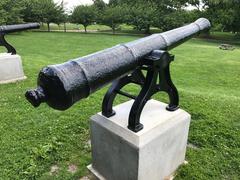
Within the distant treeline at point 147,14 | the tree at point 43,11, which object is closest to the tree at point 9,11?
the distant treeline at point 147,14

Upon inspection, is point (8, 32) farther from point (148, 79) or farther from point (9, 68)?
point (148, 79)

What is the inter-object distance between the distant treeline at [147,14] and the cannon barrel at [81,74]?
27.4 meters

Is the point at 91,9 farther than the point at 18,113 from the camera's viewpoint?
Yes

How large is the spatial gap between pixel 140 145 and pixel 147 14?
30197 mm

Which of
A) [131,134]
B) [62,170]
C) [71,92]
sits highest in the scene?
[71,92]

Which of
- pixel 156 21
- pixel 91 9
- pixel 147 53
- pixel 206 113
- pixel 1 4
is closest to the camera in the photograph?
pixel 147 53

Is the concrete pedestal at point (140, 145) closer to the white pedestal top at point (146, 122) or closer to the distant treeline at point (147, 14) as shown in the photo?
the white pedestal top at point (146, 122)

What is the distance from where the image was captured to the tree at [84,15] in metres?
32.3

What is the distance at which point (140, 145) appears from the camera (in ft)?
8.44

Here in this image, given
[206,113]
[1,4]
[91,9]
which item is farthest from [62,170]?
[91,9]

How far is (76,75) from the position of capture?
6.61 feet

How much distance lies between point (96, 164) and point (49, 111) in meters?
2.29

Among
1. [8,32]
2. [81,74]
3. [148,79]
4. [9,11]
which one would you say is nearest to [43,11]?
[9,11]

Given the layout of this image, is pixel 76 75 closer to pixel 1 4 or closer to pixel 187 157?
pixel 187 157
